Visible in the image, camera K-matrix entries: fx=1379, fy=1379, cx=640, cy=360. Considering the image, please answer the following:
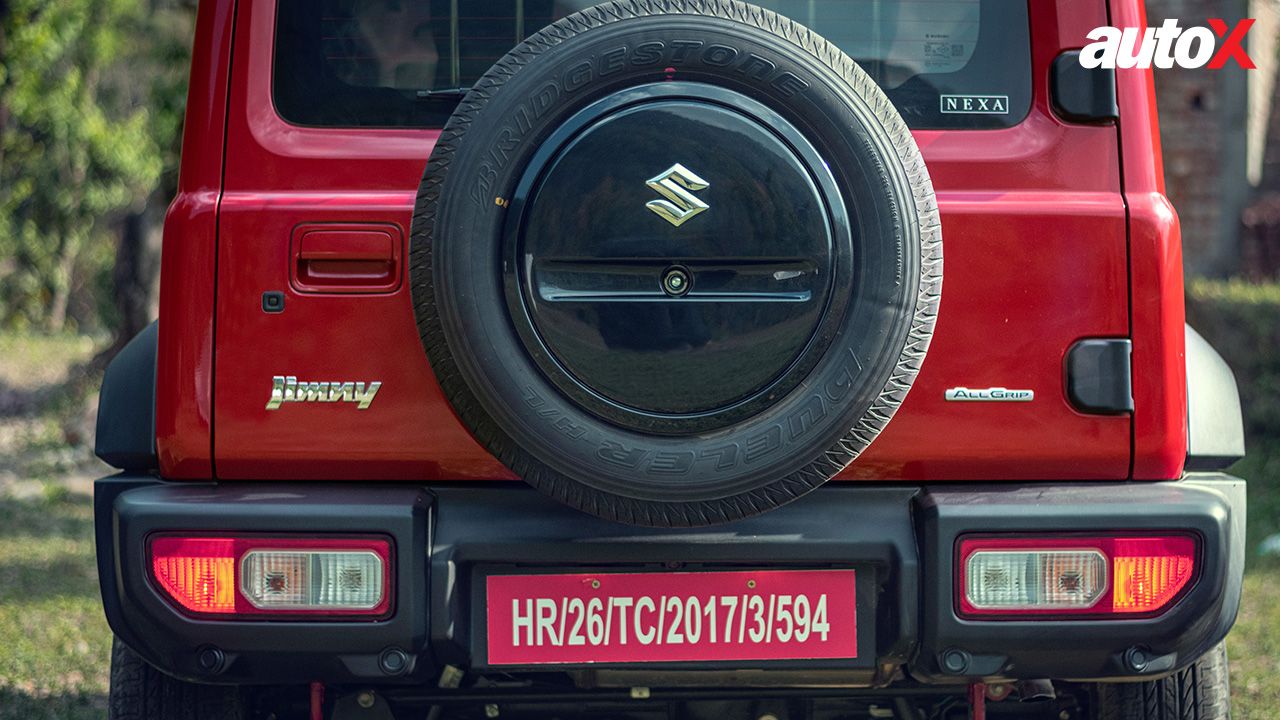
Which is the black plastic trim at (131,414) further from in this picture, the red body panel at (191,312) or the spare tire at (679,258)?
the spare tire at (679,258)

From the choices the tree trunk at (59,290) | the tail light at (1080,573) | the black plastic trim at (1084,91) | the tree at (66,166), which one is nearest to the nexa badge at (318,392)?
the tail light at (1080,573)

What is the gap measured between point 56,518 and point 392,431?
5667mm

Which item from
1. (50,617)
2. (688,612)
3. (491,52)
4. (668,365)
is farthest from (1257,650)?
(50,617)

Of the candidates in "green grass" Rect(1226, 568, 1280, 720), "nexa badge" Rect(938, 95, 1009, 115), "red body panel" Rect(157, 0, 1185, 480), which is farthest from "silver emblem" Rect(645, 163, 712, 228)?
"green grass" Rect(1226, 568, 1280, 720)

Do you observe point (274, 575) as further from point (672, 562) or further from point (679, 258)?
point (679, 258)

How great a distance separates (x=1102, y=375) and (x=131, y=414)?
1811mm

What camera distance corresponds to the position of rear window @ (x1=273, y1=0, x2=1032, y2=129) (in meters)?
2.56

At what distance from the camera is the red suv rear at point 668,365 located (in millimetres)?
2230

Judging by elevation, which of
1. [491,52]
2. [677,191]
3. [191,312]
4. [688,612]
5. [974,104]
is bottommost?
[688,612]

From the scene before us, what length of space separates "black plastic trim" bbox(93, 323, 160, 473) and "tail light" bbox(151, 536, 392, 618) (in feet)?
0.88

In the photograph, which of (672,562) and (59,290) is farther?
(59,290)

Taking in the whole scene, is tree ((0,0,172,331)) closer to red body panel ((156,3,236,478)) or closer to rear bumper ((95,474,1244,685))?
red body panel ((156,3,236,478))

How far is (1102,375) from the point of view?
2475mm

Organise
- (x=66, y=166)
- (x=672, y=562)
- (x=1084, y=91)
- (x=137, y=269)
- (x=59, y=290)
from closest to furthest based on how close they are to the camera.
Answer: (x=672, y=562)
(x=1084, y=91)
(x=137, y=269)
(x=66, y=166)
(x=59, y=290)
